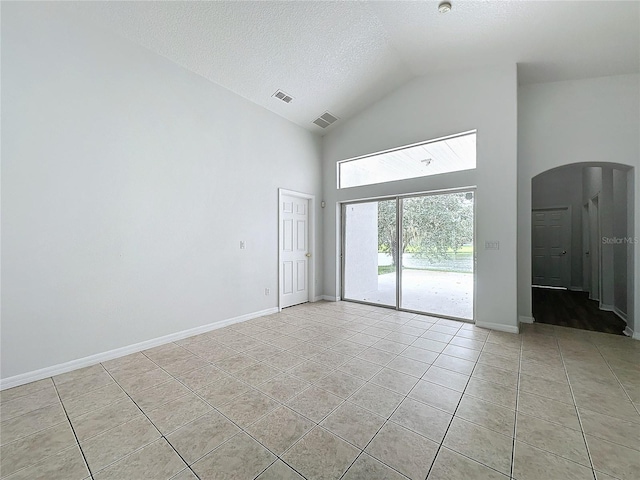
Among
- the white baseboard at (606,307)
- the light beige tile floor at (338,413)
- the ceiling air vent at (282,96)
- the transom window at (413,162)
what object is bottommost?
the light beige tile floor at (338,413)

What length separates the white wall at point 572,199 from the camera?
6.55 metres

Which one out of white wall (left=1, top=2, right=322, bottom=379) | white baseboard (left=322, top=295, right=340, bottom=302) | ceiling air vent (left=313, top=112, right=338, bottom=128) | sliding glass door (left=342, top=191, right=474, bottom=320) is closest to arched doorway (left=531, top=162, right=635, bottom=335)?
sliding glass door (left=342, top=191, right=474, bottom=320)

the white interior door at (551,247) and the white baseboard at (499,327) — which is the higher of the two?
the white interior door at (551,247)

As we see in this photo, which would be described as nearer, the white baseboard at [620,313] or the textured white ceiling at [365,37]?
the textured white ceiling at [365,37]

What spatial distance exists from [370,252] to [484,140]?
8.63ft

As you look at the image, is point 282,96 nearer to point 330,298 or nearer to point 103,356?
point 330,298

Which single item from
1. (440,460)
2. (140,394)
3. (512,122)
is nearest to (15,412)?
(140,394)

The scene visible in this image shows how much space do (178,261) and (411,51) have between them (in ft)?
14.1

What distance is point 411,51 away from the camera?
376 cm

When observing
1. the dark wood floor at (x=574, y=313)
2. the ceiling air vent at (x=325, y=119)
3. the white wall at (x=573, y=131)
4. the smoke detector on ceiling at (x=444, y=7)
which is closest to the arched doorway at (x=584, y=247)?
the dark wood floor at (x=574, y=313)

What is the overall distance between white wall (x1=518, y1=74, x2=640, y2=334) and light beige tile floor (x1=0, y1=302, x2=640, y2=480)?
145cm

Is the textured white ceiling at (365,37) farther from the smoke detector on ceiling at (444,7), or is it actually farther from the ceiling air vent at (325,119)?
the ceiling air vent at (325,119)

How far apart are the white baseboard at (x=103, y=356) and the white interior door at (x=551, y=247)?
766cm

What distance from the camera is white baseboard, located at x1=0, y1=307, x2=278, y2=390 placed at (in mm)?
2410
